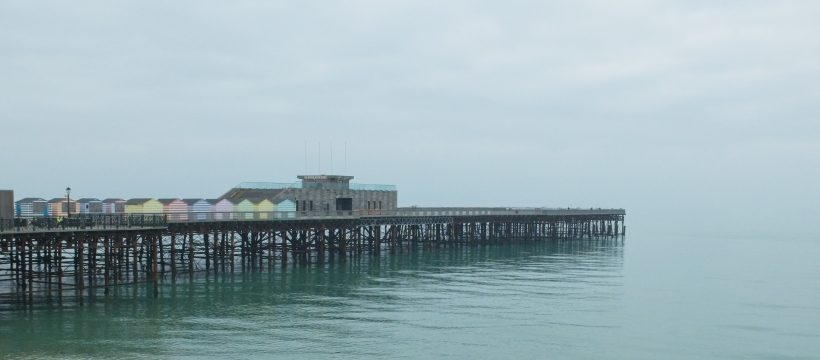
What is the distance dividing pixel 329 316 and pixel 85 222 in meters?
16.0

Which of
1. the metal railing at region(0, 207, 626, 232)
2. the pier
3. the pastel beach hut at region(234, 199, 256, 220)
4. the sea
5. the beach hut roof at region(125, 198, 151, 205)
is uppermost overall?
the beach hut roof at region(125, 198, 151, 205)

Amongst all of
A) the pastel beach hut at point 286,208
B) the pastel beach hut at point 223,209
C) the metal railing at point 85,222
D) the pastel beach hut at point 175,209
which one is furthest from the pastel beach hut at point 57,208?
the pastel beach hut at point 286,208

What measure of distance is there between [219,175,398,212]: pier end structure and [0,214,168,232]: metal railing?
15.9m

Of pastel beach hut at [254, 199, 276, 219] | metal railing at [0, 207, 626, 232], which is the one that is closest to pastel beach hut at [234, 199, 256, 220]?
pastel beach hut at [254, 199, 276, 219]

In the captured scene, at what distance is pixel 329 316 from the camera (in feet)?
134

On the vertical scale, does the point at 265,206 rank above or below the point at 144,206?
below

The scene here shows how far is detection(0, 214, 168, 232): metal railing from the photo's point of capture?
41094mm

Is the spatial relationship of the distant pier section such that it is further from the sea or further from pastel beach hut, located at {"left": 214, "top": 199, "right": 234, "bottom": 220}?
the sea

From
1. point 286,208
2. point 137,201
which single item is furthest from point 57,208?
point 286,208

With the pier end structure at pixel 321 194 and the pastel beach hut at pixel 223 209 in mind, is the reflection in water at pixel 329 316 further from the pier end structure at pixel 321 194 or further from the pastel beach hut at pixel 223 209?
the pier end structure at pixel 321 194

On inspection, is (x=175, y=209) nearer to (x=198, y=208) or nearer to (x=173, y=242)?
(x=198, y=208)

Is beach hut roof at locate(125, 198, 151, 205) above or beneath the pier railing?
above

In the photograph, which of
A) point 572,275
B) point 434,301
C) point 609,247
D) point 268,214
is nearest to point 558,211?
point 609,247

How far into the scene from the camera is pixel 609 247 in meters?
96.0
